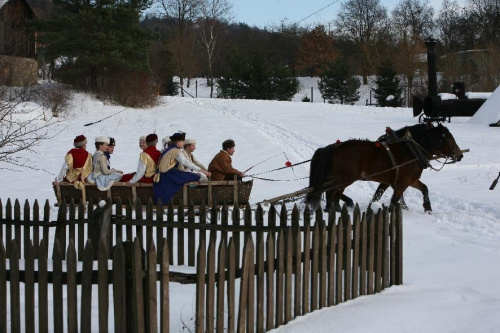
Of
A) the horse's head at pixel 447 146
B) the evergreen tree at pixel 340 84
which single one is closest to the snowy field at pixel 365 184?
the horse's head at pixel 447 146

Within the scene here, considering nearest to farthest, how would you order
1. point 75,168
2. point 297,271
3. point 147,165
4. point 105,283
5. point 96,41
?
point 105,283 → point 297,271 → point 147,165 → point 75,168 → point 96,41

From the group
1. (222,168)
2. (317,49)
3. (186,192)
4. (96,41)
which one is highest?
(317,49)

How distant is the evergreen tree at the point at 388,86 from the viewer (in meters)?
50.8

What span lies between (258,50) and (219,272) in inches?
1907

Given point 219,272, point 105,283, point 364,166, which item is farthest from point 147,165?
point 105,283

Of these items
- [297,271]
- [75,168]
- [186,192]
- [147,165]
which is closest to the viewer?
[297,271]

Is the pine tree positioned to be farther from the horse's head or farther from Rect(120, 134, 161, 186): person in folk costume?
Rect(120, 134, 161, 186): person in folk costume

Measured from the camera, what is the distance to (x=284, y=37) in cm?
7844

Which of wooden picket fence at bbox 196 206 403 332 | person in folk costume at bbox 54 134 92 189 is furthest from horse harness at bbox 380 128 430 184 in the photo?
person in folk costume at bbox 54 134 92 189

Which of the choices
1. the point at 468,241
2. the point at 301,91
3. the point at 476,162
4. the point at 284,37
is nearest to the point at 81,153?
the point at 468,241

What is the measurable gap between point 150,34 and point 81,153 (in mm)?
26293

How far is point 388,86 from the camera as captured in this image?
51188 millimetres

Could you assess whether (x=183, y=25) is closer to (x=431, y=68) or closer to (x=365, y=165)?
A: (x=431, y=68)

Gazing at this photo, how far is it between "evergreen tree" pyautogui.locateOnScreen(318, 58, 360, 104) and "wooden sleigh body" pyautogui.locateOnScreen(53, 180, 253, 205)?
4602cm
